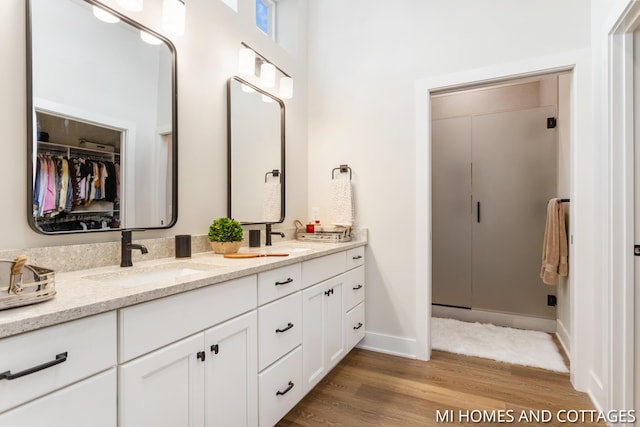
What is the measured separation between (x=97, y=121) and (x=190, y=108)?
514 mm

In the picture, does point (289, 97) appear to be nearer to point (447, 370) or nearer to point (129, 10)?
point (129, 10)

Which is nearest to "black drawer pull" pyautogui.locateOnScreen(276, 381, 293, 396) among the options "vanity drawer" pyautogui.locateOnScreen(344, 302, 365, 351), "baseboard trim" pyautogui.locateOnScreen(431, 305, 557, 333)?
"vanity drawer" pyautogui.locateOnScreen(344, 302, 365, 351)

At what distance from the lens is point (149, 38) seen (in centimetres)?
165

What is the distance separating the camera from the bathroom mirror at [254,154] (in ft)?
7.06

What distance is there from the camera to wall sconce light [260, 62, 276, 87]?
7.66 ft

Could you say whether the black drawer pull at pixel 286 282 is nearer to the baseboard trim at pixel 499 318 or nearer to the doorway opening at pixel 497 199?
the doorway opening at pixel 497 199

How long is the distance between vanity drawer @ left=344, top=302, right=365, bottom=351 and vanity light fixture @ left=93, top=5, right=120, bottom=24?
2150 mm

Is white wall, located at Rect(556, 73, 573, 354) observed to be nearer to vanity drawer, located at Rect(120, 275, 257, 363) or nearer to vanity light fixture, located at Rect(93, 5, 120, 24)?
vanity drawer, located at Rect(120, 275, 257, 363)

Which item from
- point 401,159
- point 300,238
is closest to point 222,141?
point 300,238

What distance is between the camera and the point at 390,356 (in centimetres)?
257

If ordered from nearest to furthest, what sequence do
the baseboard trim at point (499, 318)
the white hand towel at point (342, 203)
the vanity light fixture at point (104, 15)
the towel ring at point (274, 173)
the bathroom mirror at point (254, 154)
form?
the vanity light fixture at point (104, 15) → the bathroom mirror at point (254, 154) → the towel ring at point (274, 173) → the white hand towel at point (342, 203) → the baseboard trim at point (499, 318)

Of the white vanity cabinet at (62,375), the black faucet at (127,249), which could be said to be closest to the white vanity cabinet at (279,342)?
the black faucet at (127,249)

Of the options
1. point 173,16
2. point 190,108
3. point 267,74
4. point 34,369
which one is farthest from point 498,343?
point 173,16

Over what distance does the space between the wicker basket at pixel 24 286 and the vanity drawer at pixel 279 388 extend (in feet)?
3.02
